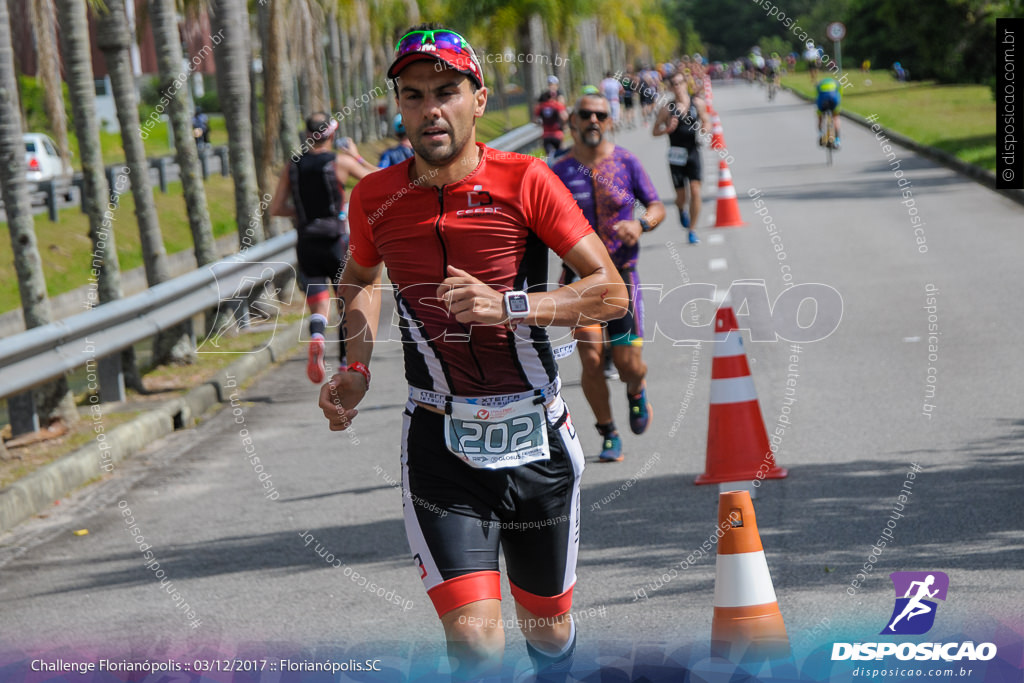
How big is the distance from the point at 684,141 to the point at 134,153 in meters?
7.06

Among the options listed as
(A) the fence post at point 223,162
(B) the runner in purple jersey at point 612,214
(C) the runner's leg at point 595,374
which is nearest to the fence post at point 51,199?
(A) the fence post at point 223,162

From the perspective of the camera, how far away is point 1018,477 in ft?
23.7

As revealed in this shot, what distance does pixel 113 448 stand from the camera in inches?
367

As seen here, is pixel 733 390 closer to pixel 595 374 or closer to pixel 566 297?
pixel 595 374

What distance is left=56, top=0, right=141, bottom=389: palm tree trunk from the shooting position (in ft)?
37.8

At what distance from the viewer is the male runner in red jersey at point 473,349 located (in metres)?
3.88

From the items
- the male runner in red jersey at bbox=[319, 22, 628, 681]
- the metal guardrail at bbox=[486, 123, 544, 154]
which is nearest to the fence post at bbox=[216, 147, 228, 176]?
the metal guardrail at bbox=[486, 123, 544, 154]

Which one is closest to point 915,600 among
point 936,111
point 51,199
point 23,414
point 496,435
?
point 496,435

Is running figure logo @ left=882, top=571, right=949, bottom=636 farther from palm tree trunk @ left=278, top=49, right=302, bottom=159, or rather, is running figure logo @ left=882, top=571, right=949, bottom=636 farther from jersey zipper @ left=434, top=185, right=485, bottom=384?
palm tree trunk @ left=278, top=49, right=302, bottom=159

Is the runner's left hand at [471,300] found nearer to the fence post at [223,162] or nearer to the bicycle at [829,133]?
the bicycle at [829,133]

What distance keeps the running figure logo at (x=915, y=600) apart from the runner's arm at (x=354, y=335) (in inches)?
88.3

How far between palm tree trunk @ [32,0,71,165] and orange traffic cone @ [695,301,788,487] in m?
8.24

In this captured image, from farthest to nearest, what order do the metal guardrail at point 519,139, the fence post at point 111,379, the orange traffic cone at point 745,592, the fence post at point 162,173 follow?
the fence post at point 162,173 < the metal guardrail at point 519,139 < the fence post at point 111,379 < the orange traffic cone at point 745,592

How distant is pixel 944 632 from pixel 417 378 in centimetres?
224
